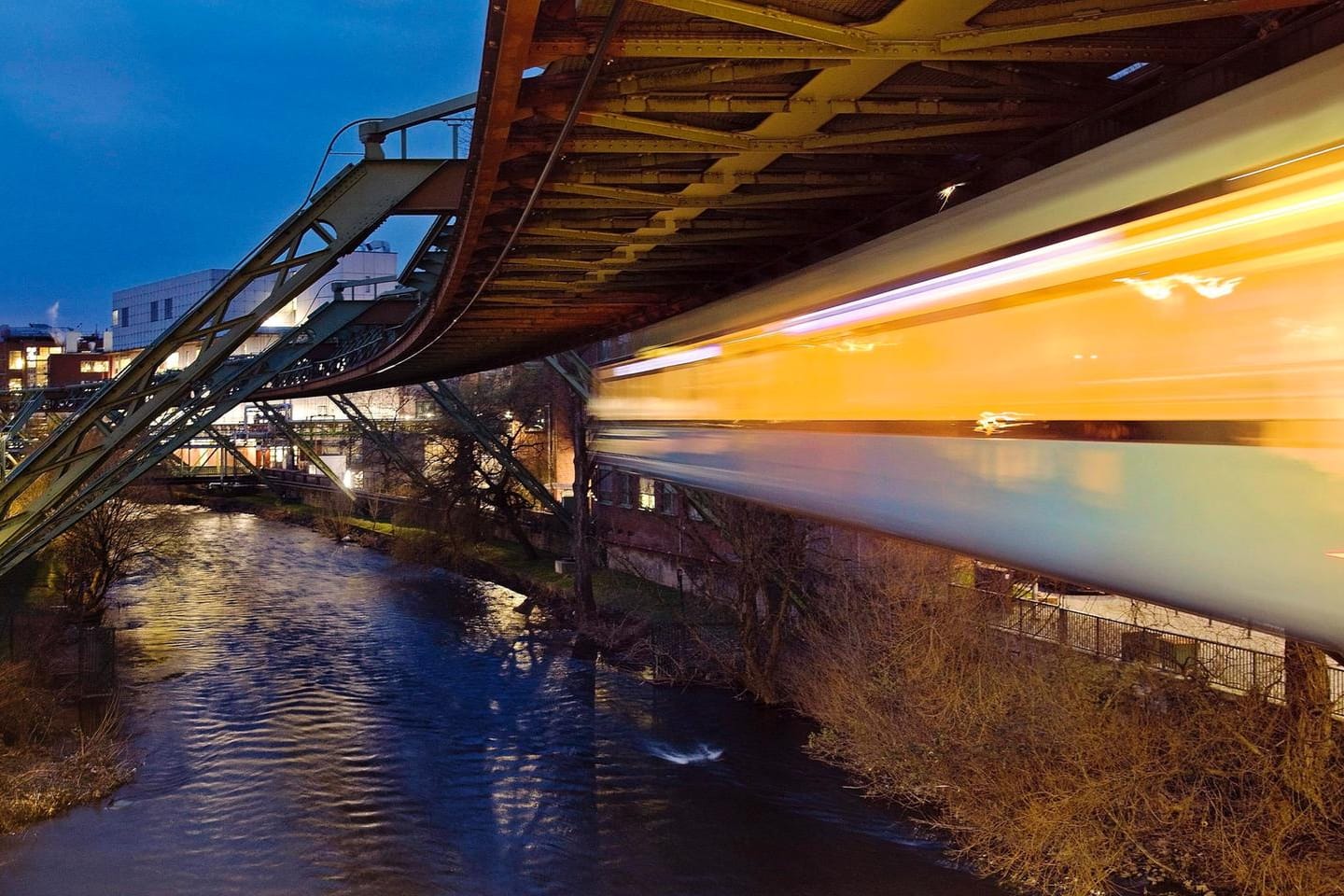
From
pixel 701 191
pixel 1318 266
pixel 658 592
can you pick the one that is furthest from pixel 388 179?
pixel 658 592

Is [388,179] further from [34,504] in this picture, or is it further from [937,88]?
[34,504]

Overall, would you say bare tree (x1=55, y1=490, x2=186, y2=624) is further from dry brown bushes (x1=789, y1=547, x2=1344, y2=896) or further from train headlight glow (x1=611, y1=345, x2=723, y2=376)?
dry brown bushes (x1=789, y1=547, x2=1344, y2=896)

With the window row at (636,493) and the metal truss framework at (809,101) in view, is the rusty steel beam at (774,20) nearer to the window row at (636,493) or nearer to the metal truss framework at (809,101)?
the metal truss framework at (809,101)

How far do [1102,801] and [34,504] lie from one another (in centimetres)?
1116

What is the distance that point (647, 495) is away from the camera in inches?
1096

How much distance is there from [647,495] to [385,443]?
10240 mm

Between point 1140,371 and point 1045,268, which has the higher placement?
point 1045,268

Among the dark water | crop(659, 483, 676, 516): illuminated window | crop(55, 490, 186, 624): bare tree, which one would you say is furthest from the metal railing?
crop(55, 490, 186, 624): bare tree

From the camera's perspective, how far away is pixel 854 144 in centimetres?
541

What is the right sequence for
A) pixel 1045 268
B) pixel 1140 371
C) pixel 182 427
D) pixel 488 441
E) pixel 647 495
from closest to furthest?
pixel 1140 371
pixel 1045 268
pixel 182 427
pixel 647 495
pixel 488 441

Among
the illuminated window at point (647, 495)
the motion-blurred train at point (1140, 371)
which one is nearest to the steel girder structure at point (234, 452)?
the illuminated window at point (647, 495)

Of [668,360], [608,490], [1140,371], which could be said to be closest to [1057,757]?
[668,360]

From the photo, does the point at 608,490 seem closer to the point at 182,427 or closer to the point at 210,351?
the point at 182,427

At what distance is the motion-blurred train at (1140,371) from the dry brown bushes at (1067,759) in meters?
6.55
